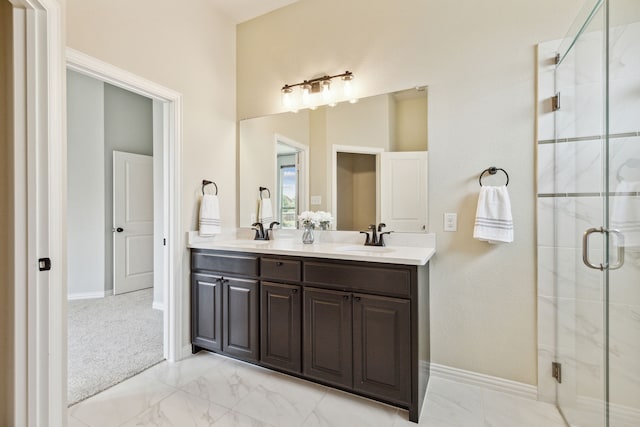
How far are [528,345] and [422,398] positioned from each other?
744 mm

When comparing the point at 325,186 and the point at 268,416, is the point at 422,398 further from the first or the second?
the point at 325,186

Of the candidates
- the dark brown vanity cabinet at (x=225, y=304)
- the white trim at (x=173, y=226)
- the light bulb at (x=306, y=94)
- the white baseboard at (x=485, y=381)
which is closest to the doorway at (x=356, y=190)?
the light bulb at (x=306, y=94)

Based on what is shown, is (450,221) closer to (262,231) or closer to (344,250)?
(344,250)

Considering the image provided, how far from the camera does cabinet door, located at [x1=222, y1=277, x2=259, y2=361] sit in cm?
213

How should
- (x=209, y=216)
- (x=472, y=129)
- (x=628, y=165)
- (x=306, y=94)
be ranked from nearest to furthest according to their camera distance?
(x=628, y=165), (x=472, y=129), (x=209, y=216), (x=306, y=94)

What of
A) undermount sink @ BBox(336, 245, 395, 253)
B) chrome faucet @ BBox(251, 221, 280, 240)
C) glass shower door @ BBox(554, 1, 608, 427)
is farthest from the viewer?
chrome faucet @ BBox(251, 221, 280, 240)

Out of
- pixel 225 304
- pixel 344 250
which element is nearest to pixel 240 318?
pixel 225 304

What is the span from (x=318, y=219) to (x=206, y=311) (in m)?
1.13

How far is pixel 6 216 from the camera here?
1.34 m

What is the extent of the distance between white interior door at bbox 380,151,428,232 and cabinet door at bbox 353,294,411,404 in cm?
69

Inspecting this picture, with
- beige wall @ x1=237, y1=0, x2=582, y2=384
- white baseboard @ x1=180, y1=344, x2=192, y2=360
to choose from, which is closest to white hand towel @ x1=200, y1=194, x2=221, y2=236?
white baseboard @ x1=180, y1=344, x2=192, y2=360

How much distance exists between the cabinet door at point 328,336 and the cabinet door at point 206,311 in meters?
0.77

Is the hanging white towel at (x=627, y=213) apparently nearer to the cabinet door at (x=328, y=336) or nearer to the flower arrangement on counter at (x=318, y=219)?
the cabinet door at (x=328, y=336)

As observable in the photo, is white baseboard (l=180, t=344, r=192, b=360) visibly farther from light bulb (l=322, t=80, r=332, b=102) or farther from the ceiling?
the ceiling
